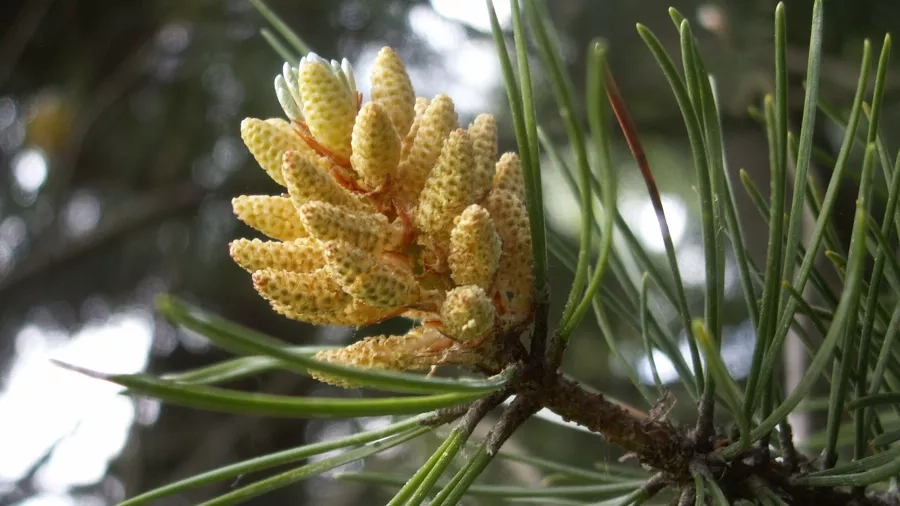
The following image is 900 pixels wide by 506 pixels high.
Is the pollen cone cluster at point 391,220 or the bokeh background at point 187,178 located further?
the bokeh background at point 187,178

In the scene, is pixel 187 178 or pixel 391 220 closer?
pixel 391 220

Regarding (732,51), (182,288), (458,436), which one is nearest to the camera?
(458,436)

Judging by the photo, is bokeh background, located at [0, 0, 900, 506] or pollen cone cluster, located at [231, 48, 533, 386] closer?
pollen cone cluster, located at [231, 48, 533, 386]

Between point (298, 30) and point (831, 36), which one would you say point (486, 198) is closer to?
point (831, 36)

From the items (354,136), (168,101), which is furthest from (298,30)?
(354,136)
